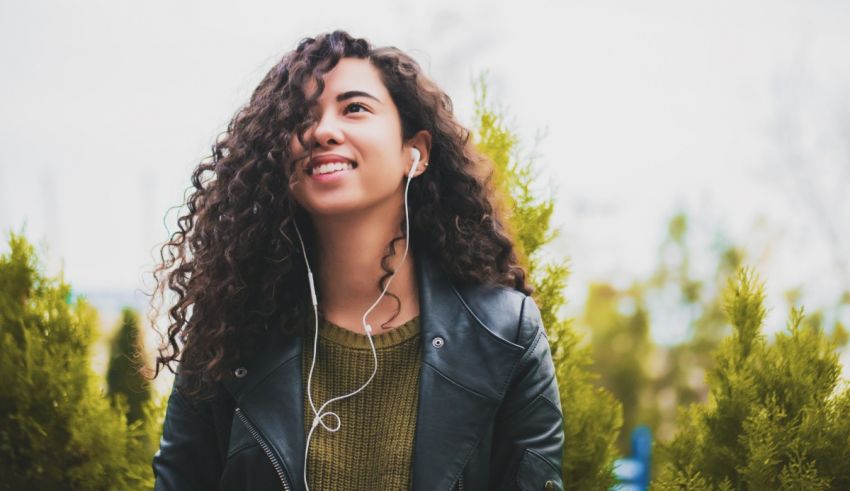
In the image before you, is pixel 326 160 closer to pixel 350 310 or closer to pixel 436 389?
pixel 350 310

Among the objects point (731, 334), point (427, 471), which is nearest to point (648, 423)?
point (731, 334)

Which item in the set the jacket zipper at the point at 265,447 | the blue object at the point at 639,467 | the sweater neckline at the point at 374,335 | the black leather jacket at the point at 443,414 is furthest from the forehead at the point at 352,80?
the blue object at the point at 639,467

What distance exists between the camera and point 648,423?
14016 millimetres

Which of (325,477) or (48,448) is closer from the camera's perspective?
(325,477)

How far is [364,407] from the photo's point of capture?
2607 mm

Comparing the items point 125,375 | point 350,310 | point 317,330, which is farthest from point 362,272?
point 125,375

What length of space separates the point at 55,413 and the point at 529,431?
2009mm

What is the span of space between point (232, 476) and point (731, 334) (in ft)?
5.74

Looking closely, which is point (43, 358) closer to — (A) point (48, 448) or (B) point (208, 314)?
(A) point (48, 448)

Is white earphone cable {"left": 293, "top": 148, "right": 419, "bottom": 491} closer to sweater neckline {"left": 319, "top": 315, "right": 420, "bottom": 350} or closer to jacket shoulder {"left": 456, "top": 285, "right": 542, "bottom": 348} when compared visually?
sweater neckline {"left": 319, "top": 315, "right": 420, "bottom": 350}

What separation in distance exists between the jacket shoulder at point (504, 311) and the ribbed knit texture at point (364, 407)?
7.5 inches

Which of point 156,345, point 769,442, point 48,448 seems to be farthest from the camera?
point 48,448

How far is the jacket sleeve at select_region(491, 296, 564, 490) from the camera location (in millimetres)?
2510

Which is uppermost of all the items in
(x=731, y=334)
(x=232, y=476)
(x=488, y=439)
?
(x=731, y=334)
